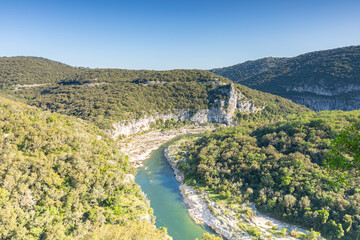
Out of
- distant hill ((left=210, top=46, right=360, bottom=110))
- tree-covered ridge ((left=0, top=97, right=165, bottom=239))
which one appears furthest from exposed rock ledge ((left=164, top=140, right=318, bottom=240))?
distant hill ((left=210, top=46, right=360, bottom=110))

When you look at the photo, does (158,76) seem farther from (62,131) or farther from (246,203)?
(246,203)

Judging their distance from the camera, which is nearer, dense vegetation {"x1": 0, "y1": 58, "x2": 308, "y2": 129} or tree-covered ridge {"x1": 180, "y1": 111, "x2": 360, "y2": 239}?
tree-covered ridge {"x1": 180, "y1": 111, "x2": 360, "y2": 239}

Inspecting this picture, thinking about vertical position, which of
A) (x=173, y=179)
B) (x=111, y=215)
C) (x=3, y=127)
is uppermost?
(x=3, y=127)

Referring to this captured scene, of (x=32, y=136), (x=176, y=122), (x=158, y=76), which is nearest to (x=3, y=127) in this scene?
(x=32, y=136)

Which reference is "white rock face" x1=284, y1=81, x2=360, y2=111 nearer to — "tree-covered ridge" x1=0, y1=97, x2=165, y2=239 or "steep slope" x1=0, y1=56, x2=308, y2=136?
"steep slope" x1=0, y1=56, x2=308, y2=136

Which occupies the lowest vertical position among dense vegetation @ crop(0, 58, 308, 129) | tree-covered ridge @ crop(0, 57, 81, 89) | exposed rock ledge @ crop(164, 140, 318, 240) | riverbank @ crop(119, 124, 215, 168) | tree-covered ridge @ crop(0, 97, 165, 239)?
exposed rock ledge @ crop(164, 140, 318, 240)

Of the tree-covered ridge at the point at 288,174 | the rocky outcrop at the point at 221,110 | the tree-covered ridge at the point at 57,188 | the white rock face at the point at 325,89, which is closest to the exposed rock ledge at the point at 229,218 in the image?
the tree-covered ridge at the point at 288,174
